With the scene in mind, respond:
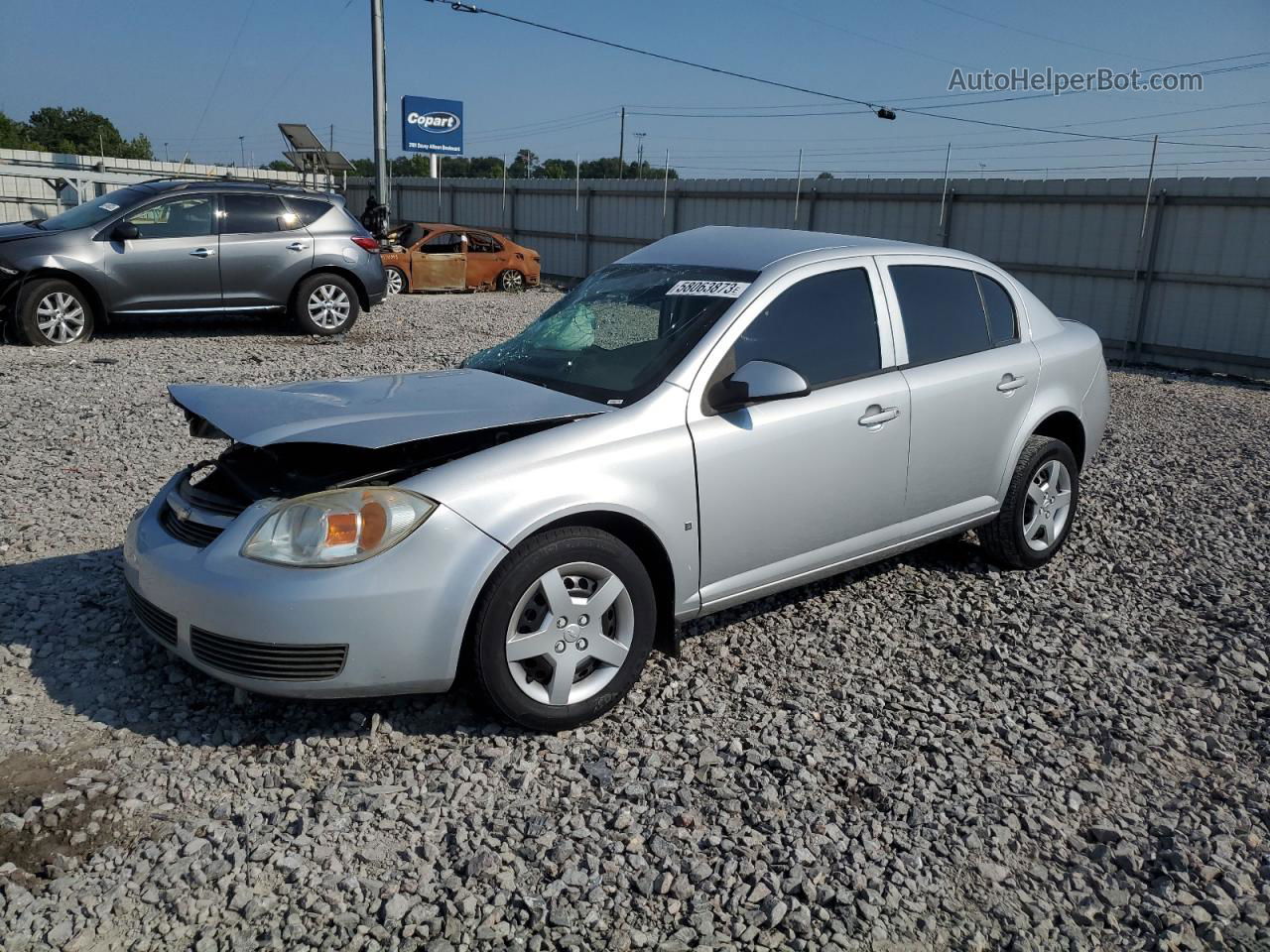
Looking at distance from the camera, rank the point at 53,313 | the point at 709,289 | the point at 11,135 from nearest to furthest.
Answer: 1. the point at 709,289
2. the point at 53,313
3. the point at 11,135

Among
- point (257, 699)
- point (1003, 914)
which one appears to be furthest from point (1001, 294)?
point (257, 699)

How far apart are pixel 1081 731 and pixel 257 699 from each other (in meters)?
3.00

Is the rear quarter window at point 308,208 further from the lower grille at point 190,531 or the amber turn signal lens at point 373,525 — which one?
the amber turn signal lens at point 373,525

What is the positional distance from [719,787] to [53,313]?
33.5 feet

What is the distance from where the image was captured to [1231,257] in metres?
12.8

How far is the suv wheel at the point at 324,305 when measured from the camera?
12.5 meters

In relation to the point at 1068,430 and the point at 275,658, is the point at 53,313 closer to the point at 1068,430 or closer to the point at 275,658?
the point at 275,658

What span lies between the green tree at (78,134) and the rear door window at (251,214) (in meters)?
67.5

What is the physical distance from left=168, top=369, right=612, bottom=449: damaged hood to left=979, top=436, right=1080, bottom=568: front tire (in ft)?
8.00

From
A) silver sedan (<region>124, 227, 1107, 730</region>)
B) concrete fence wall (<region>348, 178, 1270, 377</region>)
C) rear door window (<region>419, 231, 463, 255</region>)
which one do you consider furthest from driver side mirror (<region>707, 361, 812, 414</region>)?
rear door window (<region>419, 231, 463, 255</region>)

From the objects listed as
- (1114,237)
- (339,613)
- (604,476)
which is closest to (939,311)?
(604,476)

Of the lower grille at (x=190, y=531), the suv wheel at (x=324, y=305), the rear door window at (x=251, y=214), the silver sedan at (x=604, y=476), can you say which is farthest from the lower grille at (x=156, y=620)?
the suv wheel at (x=324, y=305)

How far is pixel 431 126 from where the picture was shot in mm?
33719

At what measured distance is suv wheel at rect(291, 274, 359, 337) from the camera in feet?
41.1
